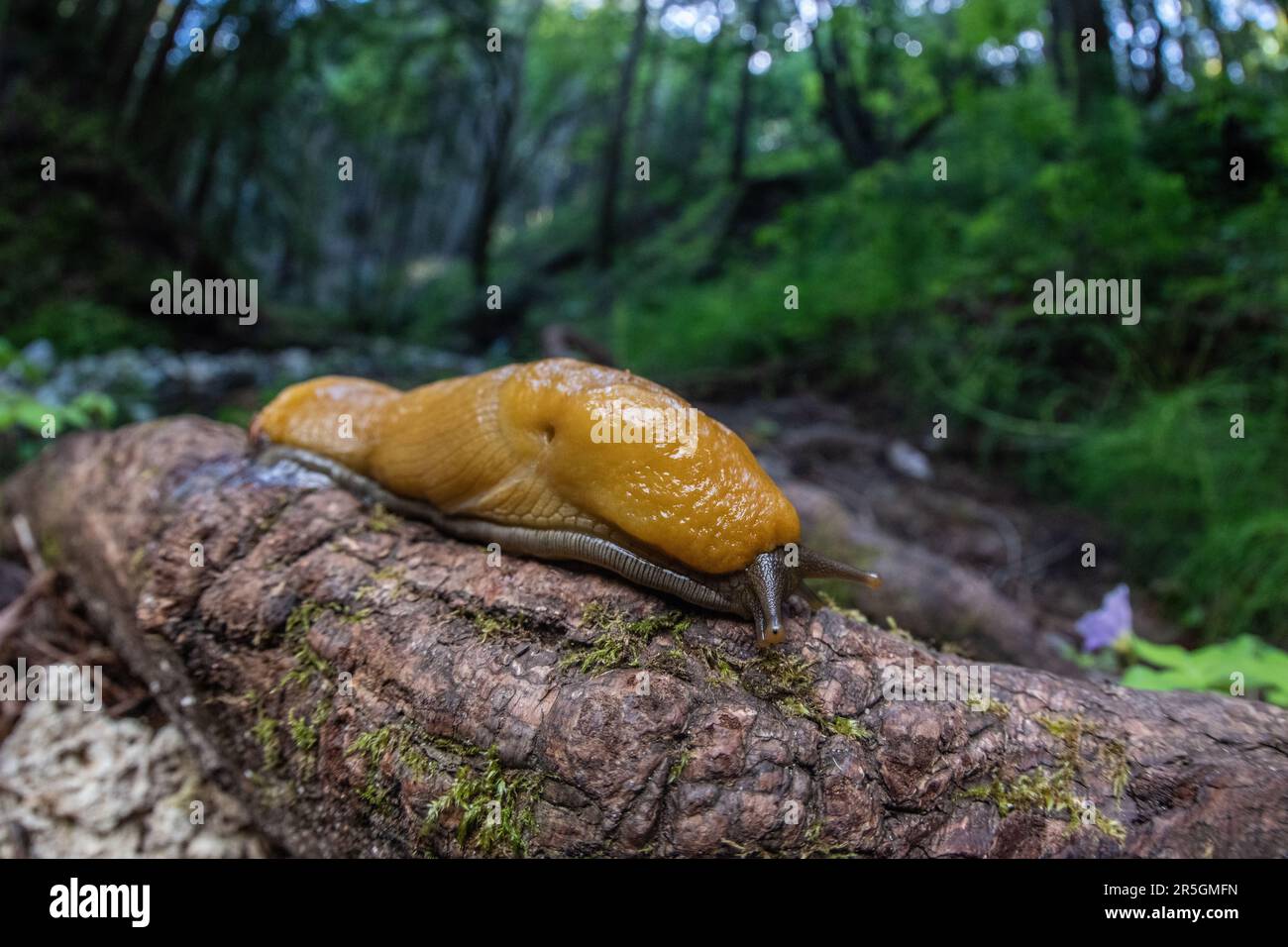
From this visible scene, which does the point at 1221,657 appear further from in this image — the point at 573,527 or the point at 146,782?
the point at 146,782

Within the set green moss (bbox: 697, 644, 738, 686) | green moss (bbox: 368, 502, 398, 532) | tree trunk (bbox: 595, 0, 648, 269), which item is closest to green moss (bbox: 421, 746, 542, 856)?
green moss (bbox: 697, 644, 738, 686)

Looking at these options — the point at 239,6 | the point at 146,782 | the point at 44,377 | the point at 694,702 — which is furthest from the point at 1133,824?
the point at 239,6

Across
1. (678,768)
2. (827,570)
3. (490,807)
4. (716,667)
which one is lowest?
(490,807)

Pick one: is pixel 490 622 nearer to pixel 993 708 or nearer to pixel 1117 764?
pixel 993 708

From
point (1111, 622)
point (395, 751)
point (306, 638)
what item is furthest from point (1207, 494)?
point (306, 638)

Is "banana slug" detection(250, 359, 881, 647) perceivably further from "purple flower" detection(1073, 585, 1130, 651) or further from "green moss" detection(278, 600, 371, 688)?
"purple flower" detection(1073, 585, 1130, 651)

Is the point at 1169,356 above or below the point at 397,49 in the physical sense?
below
